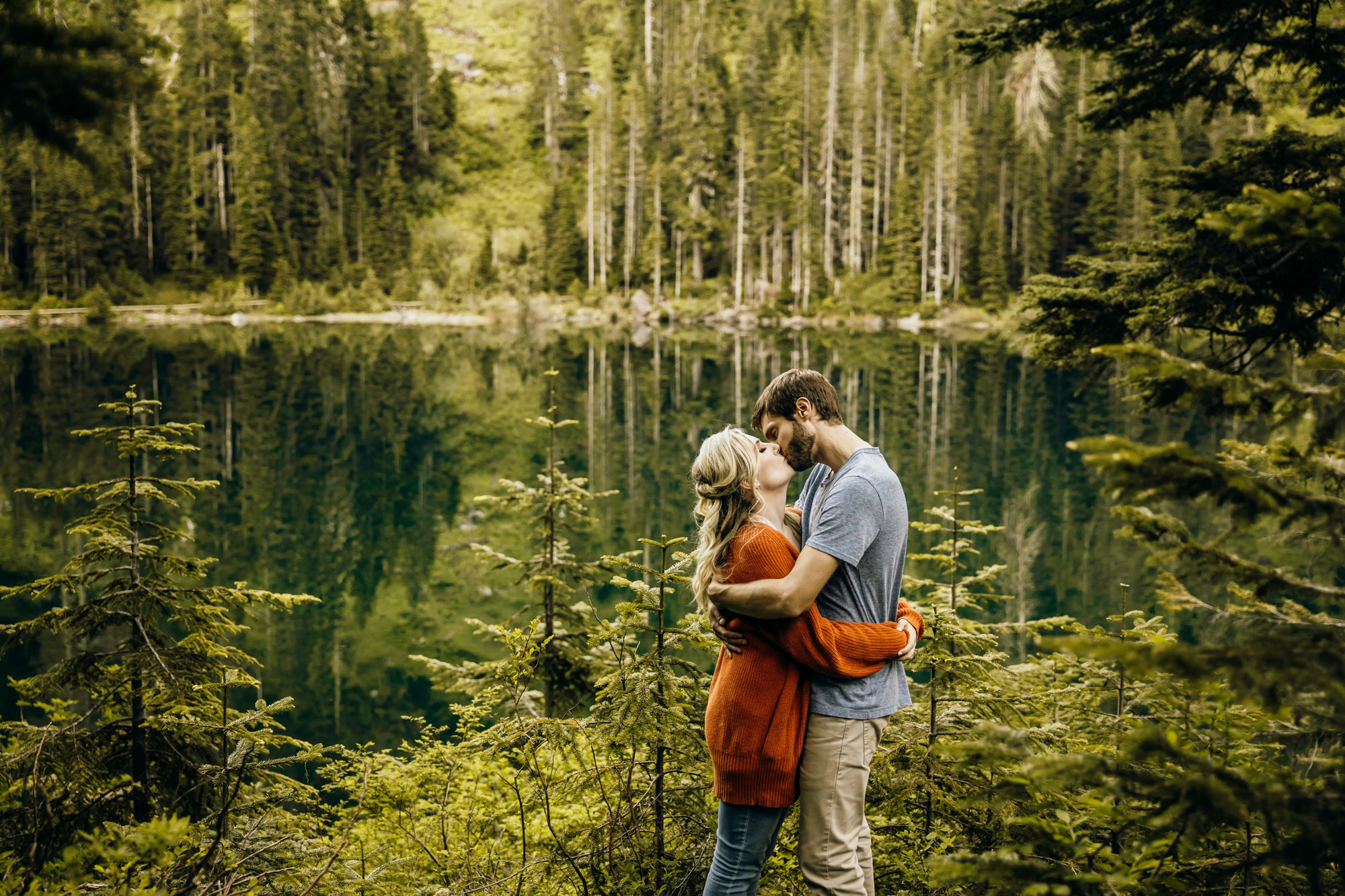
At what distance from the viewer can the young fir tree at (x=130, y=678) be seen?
3.24 metres

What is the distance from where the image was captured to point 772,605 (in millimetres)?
2287

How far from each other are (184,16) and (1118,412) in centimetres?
5961

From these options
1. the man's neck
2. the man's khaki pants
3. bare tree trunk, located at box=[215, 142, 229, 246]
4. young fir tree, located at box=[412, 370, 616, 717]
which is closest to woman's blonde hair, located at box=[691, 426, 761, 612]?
the man's neck

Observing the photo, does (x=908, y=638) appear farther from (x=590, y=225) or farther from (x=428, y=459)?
(x=590, y=225)

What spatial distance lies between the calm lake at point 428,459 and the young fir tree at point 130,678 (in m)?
4.20

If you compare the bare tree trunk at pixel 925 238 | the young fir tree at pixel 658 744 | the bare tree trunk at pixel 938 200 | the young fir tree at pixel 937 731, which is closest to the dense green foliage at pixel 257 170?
the bare tree trunk at pixel 925 238

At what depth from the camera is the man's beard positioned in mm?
2605

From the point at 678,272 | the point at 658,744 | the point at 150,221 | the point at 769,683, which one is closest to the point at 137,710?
the point at 658,744

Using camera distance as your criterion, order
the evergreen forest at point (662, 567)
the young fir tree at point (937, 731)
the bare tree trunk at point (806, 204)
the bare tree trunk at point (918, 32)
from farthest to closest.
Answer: the bare tree trunk at point (918, 32) < the bare tree trunk at point (806, 204) < the young fir tree at point (937, 731) < the evergreen forest at point (662, 567)

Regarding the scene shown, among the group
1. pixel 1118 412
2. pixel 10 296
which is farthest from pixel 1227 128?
pixel 10 296

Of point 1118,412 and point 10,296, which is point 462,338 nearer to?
point 10,296

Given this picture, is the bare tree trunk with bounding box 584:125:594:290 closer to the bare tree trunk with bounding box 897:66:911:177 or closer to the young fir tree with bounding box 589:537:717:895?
the bare tree trunk with bounding box 897:66:911:177

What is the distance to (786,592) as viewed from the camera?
7.48ft

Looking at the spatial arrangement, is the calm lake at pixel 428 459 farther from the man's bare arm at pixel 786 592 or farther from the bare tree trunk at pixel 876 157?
the bare tree trunk at pixel 876 157
